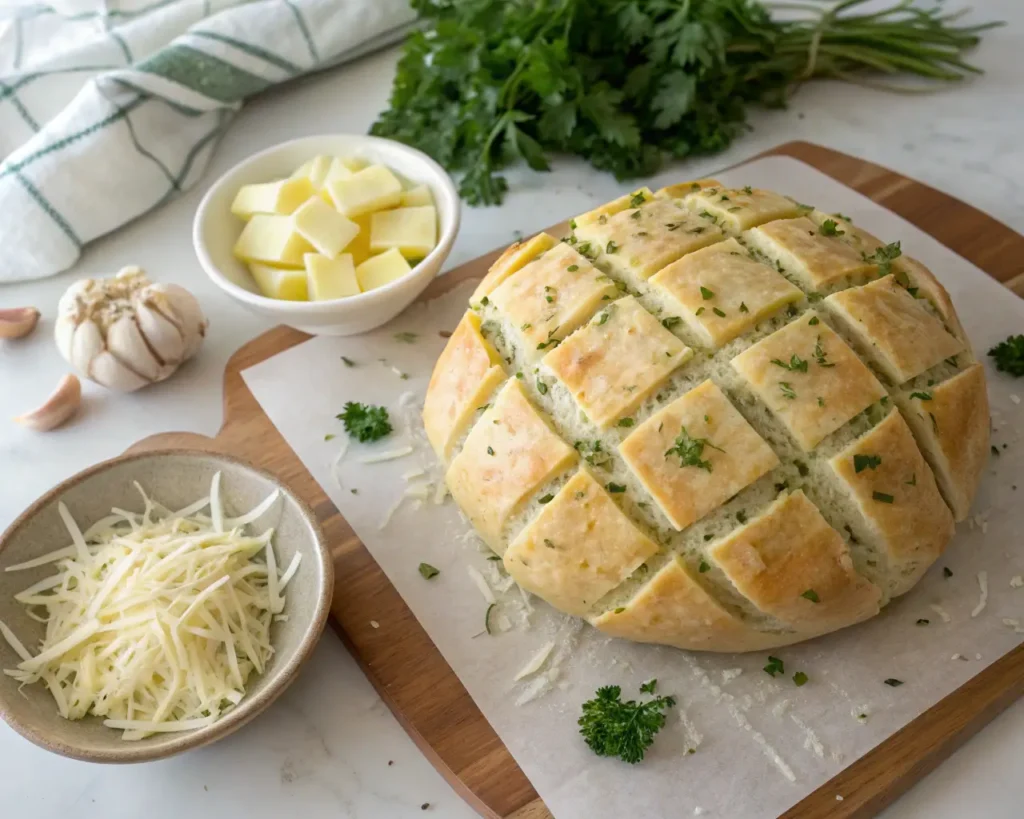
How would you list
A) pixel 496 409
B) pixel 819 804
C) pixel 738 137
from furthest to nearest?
pixel 738 137 → pixel 496 409 → pixel 819 804

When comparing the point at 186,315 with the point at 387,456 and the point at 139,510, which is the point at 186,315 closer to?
the point at 139,510

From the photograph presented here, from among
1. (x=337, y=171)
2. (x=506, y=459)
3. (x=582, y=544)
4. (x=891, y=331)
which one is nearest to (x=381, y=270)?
(x=337, y=171)

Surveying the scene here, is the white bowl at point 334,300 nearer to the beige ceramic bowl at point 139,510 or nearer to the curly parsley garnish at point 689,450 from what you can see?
the beige ceramic bowl at point 139,510

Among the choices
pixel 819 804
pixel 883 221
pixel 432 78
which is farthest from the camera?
pixel 432 78

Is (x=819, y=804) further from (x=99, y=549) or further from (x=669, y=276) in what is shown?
(x=99, y=549)

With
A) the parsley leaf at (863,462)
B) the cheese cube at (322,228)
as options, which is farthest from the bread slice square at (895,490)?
the cheese cube at (322,228)

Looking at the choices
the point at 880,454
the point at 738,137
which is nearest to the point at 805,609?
the point at 880,454
